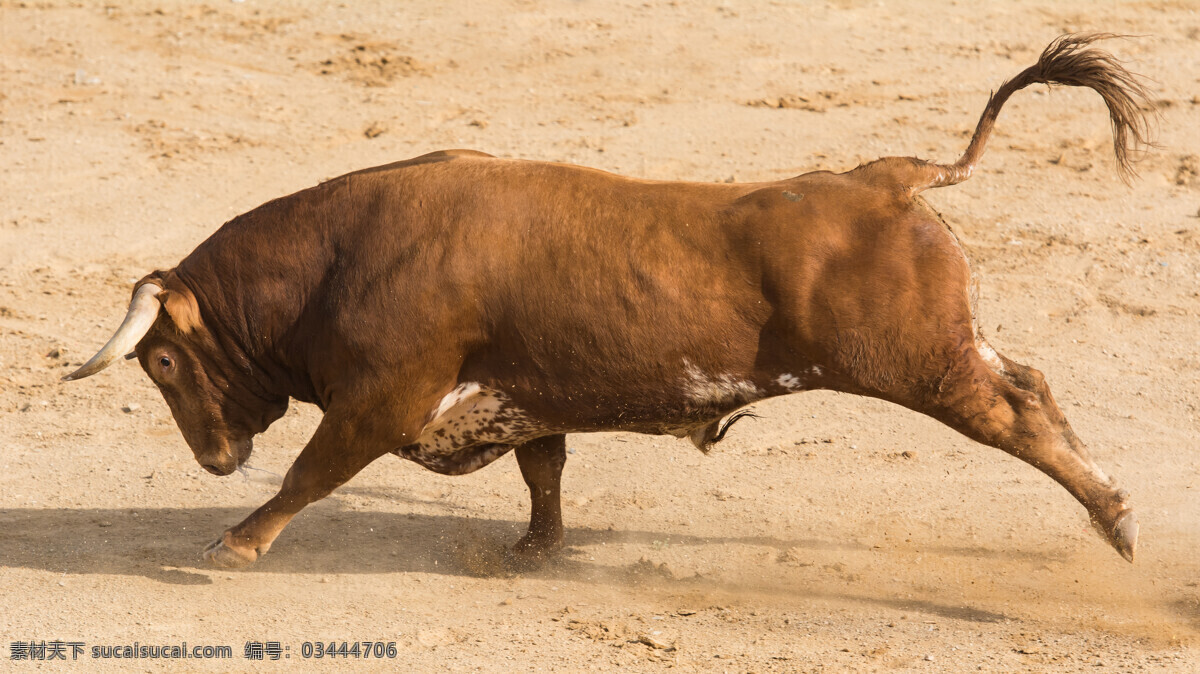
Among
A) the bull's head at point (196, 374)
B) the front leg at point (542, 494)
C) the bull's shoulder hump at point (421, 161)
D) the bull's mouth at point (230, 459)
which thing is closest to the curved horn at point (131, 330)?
the bull's head at point (196, 374)

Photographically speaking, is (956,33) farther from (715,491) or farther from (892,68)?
(715,491)

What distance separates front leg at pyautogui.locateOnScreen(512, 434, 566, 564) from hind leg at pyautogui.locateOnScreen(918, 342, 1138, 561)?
1.71 metres

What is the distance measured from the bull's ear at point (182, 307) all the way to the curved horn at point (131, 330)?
4 centimetres

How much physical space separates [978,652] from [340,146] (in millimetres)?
7096

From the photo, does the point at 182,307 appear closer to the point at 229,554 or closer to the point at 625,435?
the point at 229,554

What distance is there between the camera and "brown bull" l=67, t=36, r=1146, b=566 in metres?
4.85

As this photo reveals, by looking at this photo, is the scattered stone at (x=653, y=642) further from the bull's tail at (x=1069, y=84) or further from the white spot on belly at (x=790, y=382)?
the bull's tail at (x=1069, y=84)

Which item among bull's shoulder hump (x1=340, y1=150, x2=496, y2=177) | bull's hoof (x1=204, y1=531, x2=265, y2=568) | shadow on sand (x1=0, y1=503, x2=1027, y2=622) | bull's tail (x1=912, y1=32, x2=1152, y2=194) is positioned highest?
bull's tail (x1=912, y1=32, x2=1152, y2=194)

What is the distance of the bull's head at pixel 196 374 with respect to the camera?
540 centimetres

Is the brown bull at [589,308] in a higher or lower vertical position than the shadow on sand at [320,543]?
higher

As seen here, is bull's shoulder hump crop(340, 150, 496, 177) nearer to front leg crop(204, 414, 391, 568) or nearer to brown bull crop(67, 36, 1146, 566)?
brown bull crop(67, 36, 1146, 566)

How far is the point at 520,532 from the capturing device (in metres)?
6.34

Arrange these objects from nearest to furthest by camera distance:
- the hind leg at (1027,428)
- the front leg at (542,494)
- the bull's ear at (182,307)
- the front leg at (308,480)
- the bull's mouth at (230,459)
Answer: the hind leg at (1027,428), the front leg at (308,480), the bull's ear at (182,307), the bull's mouth at (230,459), the front leg at (542,494)

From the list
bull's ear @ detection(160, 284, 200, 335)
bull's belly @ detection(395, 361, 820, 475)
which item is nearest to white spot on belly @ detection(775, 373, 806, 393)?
bull's belly @ detection(395, 361, 820, 475)
